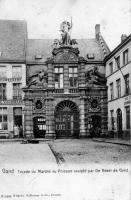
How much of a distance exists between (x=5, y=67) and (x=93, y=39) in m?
11.0

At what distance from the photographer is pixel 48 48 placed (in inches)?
1442

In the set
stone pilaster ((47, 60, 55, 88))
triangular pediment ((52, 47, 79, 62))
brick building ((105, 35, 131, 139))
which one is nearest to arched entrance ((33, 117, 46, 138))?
stone pilaster ((47, 60, 55, 88))

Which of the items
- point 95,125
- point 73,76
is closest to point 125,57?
point 73,76

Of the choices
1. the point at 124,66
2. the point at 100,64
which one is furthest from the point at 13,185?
the point at 100,64

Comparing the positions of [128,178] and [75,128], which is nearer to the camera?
[128,178]

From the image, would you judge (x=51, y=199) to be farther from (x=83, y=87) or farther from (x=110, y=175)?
(x=83, y=87)

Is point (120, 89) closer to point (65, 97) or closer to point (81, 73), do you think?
point (81, 73)

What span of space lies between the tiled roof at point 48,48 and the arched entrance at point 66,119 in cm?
519

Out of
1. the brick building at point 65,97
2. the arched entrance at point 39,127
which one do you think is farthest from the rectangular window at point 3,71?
the arched entrance at point 39,127

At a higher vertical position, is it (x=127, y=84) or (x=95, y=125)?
(x=127, y=84)

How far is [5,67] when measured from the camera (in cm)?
3334

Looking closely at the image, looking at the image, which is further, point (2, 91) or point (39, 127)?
point (2, 91)

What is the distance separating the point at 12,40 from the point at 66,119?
10011 mm

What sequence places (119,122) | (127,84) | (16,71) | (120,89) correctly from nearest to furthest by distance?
1. (127,84)
2. (120,89)
3. (119,122)
4. (16,71)
